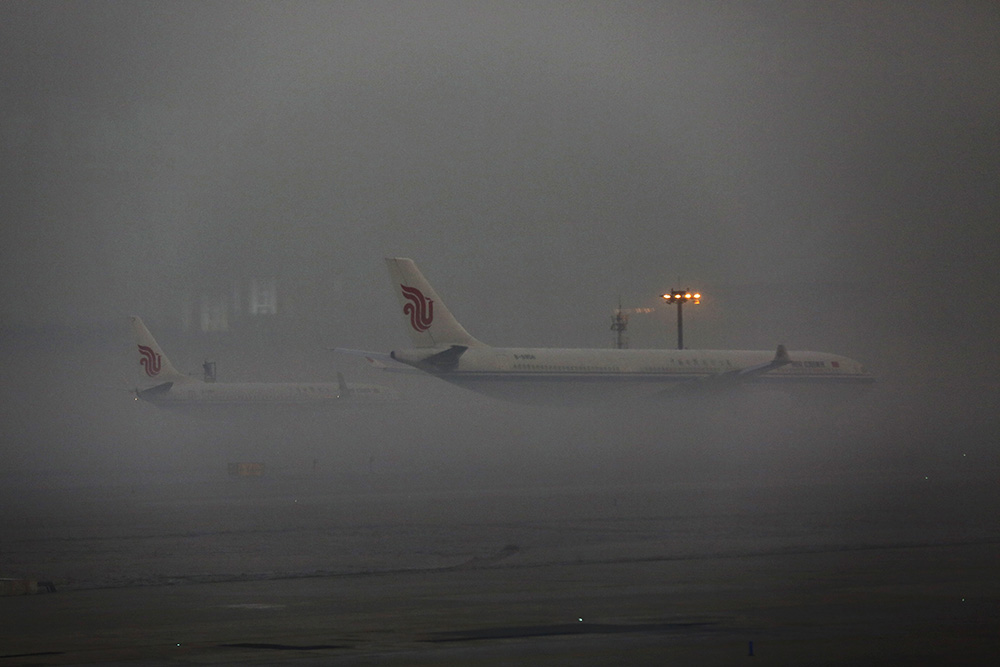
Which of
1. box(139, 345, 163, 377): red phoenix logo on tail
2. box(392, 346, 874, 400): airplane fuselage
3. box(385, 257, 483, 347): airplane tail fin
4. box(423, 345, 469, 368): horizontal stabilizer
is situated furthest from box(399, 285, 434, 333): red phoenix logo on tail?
box(139, 345, 163, 377): red phoenix logo on tail

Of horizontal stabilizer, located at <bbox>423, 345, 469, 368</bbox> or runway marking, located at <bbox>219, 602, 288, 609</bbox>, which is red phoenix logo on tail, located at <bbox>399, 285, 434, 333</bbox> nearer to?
horizontal stabilizer, located at <bbox>423, 345, 469, 368</bbox>

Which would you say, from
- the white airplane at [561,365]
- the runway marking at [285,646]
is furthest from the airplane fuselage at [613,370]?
the runway marking at [285,646]

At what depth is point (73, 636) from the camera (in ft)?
51.8

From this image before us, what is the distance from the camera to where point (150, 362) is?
113m

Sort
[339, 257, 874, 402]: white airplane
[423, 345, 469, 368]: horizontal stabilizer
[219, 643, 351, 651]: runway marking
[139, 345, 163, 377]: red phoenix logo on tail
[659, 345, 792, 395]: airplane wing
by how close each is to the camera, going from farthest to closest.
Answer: [139, 345, 163, 377]: red phoenix logo on tail → [659, 345, 792, 395]: airplane wing → [339, 257, 874, 402]: white airplane → [423, 345, 469, 368]: horizontal stabilizer → [219, 643, 351, 651]: runway marking

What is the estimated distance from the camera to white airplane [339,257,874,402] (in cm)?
7438

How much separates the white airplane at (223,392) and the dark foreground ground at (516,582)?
74422mm

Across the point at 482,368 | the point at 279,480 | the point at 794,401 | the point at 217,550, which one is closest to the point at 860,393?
the point at 794,401

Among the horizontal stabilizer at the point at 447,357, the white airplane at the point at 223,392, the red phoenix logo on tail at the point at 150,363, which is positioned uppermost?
the horizontal stabilizer at the point at 447,357

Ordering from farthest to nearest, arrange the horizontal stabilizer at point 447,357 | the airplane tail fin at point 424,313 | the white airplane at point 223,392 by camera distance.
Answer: the white airplane at point 223,392 → the airplane tail fin at point 424,313 → the horizontal stabilizer at point 447,357

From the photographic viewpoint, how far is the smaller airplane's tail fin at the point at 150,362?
4454 inches

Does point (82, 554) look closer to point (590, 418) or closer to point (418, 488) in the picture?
point (418, 488)

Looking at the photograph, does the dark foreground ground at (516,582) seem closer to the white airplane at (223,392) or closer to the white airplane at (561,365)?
the white airplane at (561,365)

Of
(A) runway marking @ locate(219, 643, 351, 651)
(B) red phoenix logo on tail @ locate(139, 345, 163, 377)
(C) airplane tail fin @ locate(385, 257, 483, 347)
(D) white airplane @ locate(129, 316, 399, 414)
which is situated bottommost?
(D) white airplane @ locate(129, 316, 399, 414)
